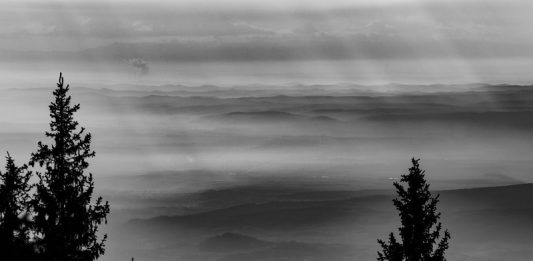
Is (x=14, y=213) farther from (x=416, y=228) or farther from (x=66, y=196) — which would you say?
(x=416, y=228)

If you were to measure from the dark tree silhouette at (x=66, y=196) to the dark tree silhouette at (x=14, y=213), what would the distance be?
0.56 m

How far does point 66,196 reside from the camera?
78.2 ft

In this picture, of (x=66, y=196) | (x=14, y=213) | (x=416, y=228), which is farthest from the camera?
(x=416, y=228)

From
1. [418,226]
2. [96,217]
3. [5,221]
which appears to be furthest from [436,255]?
[5,221]

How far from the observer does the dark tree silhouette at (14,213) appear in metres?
16.5

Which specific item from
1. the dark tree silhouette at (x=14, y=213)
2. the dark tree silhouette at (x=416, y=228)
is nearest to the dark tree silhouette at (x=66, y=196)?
the dark tree silhouette at (x=14, y=213)

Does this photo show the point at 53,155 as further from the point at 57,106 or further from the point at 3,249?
the point at 3,249

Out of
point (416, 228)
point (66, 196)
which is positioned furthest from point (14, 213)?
point (416, 228)

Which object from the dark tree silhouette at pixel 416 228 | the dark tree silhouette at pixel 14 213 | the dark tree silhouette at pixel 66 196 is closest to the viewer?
the dark tree silhouette at pixel 14 213

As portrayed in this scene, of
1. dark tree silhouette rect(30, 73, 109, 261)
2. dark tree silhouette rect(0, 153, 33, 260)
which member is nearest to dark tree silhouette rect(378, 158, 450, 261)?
dark tree silhouette rect(30, 73, 109, 261)

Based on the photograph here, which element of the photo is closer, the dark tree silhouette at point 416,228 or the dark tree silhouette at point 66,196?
the dark tree silhouette at point 66,196

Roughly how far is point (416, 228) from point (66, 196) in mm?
10651

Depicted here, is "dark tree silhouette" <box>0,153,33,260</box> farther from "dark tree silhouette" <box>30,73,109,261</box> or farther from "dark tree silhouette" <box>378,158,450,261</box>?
"dark tree silhouette" <box>378,158,450,261</box>

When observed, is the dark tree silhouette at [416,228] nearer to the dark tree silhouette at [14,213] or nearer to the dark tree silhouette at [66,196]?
the dark tree silhouette at [66,196]
